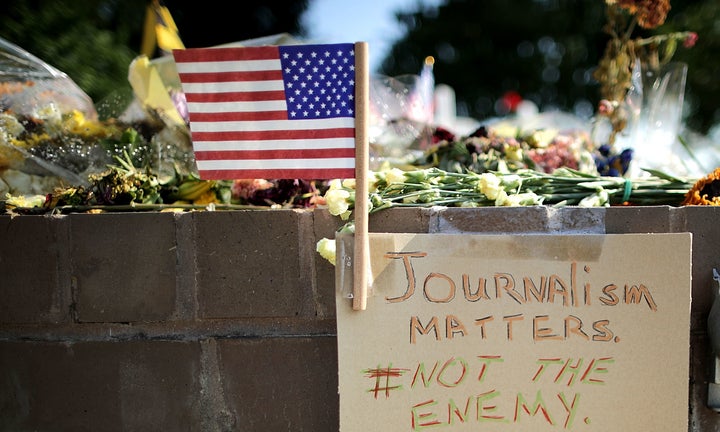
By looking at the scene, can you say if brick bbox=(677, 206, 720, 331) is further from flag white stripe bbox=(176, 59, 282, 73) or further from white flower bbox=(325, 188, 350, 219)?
flag white stripe bbox=(176, 59, 282, 73)

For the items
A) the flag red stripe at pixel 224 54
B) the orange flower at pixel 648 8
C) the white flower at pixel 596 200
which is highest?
the orange flower at pixel 648 8

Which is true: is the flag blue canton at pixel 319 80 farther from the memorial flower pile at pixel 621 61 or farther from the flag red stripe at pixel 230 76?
the memorial flower pile at pixel 621 61

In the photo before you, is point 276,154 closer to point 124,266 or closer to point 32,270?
point 124,266

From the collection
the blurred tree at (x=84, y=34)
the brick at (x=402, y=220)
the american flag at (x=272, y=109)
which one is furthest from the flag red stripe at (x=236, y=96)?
the blurred tree at (x=84, y=34)

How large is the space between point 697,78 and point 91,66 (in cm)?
838

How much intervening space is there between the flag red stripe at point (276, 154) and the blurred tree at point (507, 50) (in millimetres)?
9624

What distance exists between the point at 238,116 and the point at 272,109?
0.09m

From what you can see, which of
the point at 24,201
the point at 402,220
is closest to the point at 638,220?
the point at 402,220

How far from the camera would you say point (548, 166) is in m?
2.77

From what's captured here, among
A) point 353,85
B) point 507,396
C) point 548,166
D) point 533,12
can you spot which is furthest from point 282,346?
point 533,12

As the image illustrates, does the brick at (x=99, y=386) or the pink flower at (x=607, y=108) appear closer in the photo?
the brick at (x=99, y=386)

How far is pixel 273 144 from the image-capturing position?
69.2 inches

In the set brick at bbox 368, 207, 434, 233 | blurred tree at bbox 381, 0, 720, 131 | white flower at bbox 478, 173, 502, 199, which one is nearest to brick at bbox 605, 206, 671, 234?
white flower at bbox 478, 173, 502, 199

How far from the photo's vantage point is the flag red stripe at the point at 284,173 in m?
1.71
